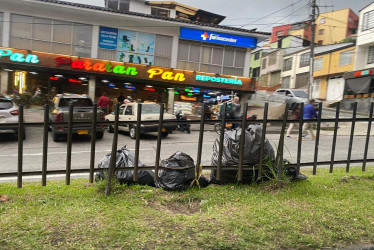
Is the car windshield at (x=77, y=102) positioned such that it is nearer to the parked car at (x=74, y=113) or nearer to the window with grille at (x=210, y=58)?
the parked car at (x=74, y=113)

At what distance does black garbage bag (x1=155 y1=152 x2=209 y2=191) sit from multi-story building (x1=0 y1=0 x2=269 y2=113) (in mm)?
15568

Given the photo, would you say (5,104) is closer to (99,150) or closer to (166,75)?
(99,150)

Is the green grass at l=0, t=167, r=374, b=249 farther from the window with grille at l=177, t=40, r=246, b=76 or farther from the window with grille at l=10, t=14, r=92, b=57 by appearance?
the window with grille at l=177, t=40, r=246, b=76

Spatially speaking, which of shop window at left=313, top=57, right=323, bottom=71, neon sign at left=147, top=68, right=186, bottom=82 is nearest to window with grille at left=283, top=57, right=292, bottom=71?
shop window at left=313, top=57, right=323, bottom=71

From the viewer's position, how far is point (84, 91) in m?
19.3

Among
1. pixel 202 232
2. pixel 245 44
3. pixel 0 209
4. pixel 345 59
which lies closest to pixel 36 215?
pixel 0 209

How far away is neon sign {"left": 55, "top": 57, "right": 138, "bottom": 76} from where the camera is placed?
17.8 metres

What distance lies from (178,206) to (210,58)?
719 inches

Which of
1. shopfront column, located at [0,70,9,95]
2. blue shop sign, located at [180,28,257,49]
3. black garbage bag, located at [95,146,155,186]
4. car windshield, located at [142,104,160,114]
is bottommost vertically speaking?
black garbage bag, located at [95,146,155,186]

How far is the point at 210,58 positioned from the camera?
20.9m

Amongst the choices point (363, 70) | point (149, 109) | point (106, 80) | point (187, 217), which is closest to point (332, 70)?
point (363, 70)

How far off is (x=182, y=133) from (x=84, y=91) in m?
9.70

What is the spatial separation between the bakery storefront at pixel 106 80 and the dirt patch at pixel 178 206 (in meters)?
15.4

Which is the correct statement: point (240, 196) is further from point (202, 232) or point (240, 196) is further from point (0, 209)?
point (0, 209)
